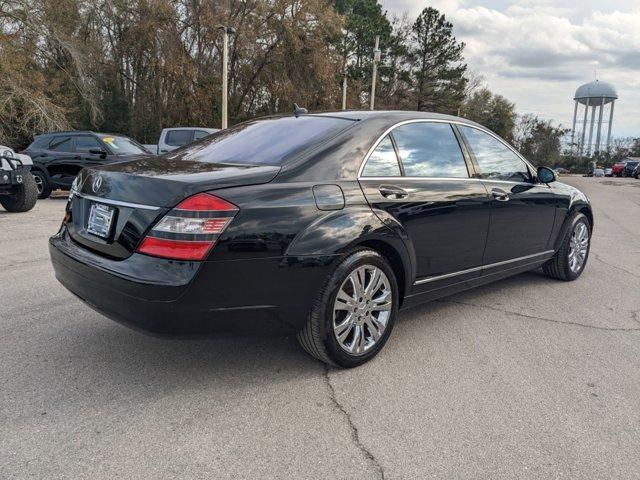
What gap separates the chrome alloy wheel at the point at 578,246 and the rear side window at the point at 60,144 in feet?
36.2

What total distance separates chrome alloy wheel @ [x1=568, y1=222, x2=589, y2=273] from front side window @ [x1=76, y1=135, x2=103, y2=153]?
34.2 ft

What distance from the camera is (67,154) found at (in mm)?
12242

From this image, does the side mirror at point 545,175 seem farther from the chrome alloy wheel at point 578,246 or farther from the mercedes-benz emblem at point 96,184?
the mercedes-benz emblem at point 96,184

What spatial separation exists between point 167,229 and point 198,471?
3.70 feet

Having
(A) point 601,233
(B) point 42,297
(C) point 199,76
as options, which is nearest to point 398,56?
(C) point 199,76

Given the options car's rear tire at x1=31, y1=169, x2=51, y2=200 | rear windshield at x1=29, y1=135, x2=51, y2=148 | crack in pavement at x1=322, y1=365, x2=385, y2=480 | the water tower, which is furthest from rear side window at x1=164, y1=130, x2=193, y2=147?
the water tower

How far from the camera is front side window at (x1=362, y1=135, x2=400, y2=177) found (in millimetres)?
3379

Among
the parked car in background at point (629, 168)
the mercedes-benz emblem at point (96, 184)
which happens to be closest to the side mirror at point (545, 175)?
the mercedes-benz emblem at point (96, 184)

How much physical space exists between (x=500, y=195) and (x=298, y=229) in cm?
213

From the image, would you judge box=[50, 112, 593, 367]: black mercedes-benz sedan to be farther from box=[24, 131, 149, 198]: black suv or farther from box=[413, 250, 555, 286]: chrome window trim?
box=[24, 131, 149, 198]: black suv

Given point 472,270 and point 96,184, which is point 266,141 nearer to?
point 96,184

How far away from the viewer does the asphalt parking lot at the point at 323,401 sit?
92.7 inches

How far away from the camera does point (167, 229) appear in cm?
263

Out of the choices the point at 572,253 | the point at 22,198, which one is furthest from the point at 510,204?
the point at 22,198
